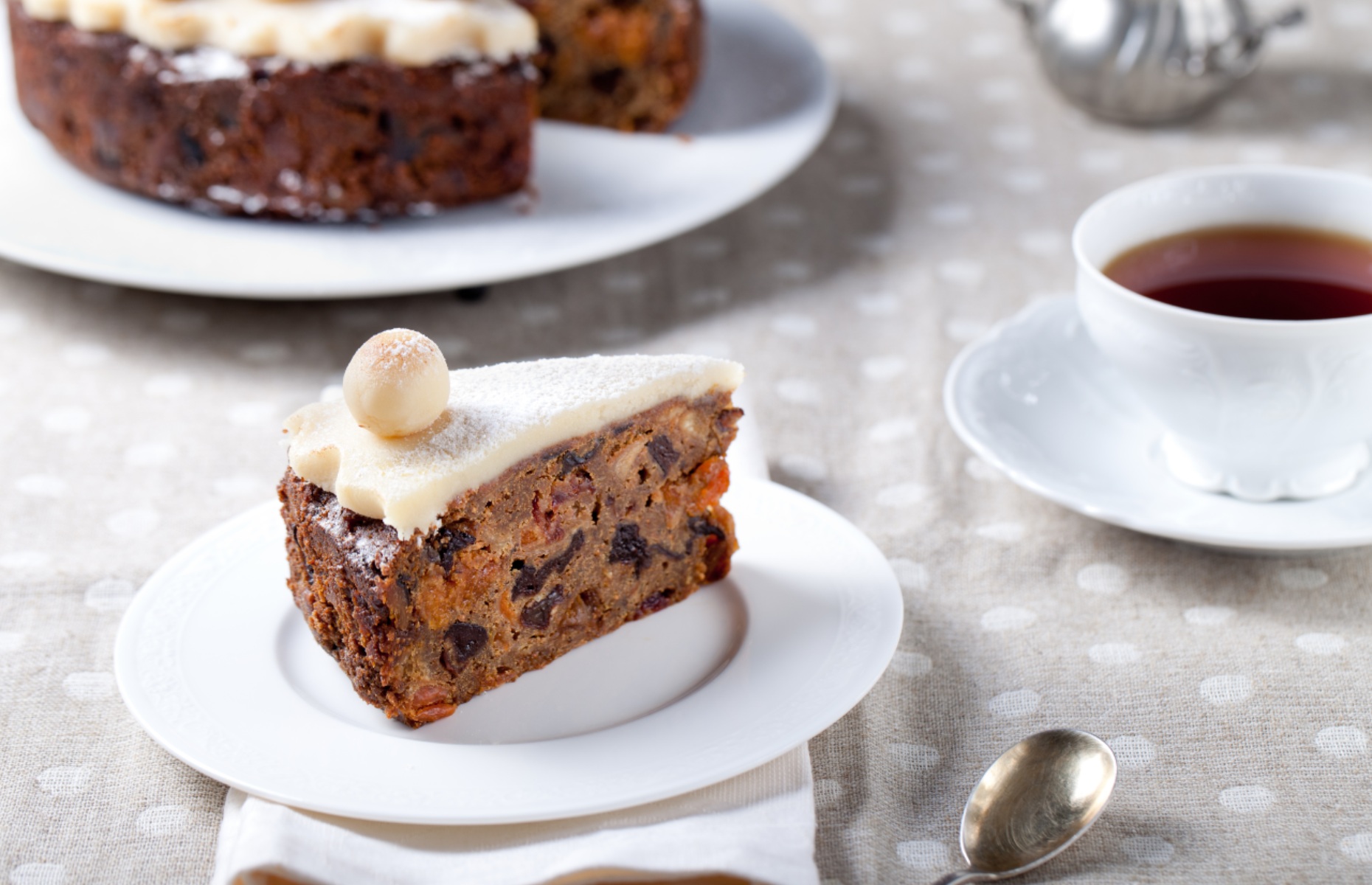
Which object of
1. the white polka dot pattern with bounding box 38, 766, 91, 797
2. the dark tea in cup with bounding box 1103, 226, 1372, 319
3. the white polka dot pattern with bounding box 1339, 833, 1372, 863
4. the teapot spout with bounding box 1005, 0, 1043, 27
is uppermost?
the dark tea in cup with bounding box 1103, 226, 1372, 319

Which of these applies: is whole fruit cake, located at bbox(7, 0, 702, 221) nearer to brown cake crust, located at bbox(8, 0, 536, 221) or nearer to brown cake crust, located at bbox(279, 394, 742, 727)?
brown cake crust, located at bbox(8, 0, 536, 221)

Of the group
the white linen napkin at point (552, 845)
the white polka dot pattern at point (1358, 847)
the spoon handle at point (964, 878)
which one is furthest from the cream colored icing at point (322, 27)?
the white polka dot pattern at point (1358, 847)

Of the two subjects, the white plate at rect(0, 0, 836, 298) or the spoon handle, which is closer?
the spoon handle

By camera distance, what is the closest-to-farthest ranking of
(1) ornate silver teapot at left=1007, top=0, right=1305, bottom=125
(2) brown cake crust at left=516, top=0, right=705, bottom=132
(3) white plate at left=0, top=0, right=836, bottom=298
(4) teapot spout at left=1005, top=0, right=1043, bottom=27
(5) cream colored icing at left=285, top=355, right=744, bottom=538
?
(5) cream colored icing at left=285, top=355, right=744, bottom=538 → (3) white plate at left=0, top=0, right=836, bottom=298 → (1) ornate silver teapot at left=1007, top=0, right=1305, bottom=125 → (2) brown cake crust at left=516, top=0, right=705, bottom=132 → (4) teapot spout at left=1005, top=0, right=1043, bottom=27

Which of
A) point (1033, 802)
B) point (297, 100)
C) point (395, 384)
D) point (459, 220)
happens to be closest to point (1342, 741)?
point (1033, 802)

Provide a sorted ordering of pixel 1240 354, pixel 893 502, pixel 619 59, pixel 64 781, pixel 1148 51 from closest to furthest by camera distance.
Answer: pixel 64 781, pixel 1240 354, pixel 893 502, pixel 1148 51, pixel 619 59

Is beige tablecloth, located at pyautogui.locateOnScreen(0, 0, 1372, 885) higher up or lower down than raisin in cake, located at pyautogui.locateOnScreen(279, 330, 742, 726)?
lower down

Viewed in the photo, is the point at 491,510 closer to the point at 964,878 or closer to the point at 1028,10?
the point at 964,878

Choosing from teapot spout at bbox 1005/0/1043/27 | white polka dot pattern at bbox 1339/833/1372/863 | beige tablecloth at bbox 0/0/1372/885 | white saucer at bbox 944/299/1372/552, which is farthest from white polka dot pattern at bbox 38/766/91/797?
teapot spout at bbox 1005/0/1043/27
